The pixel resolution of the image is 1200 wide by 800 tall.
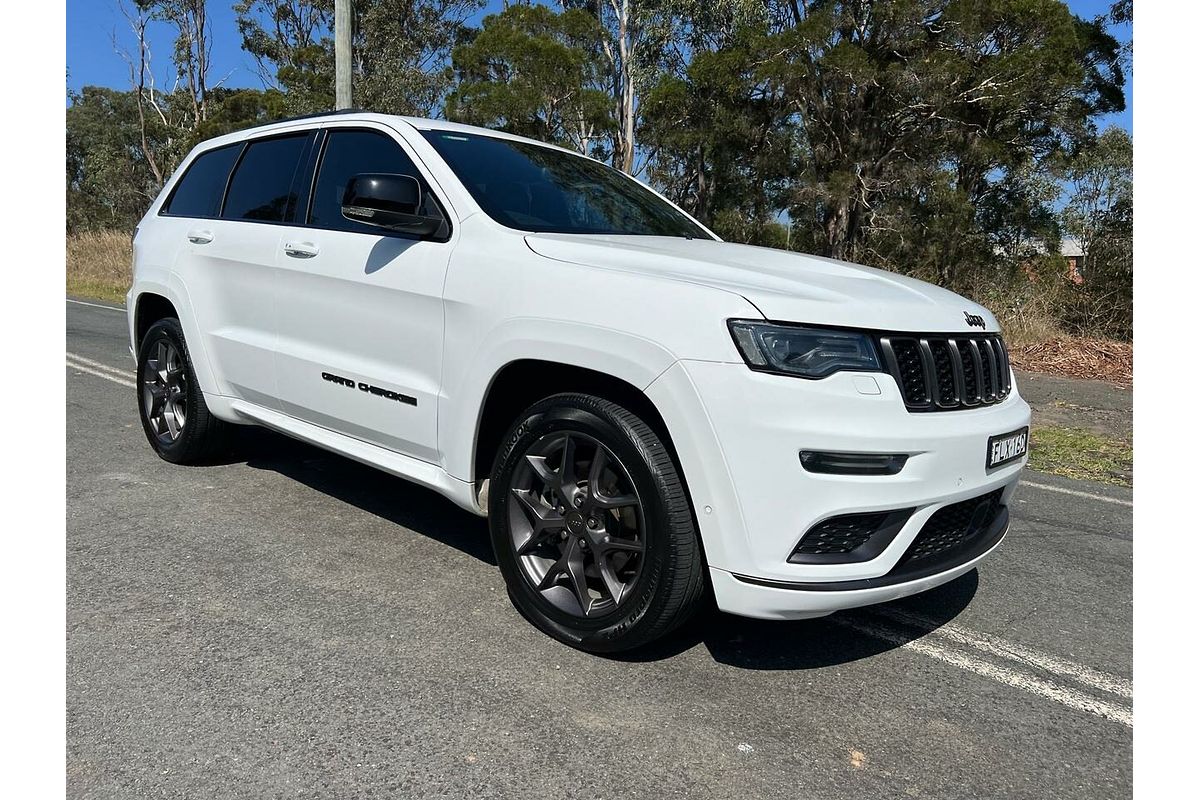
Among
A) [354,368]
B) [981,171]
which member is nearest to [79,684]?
[354,368]

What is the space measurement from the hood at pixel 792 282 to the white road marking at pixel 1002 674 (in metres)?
1.15

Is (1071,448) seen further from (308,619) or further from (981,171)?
(981,171)

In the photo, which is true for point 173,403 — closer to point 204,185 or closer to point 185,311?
point 185,311

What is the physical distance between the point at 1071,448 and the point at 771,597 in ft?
16.5

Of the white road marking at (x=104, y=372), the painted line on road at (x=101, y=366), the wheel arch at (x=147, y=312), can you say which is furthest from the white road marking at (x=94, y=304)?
the wheel arch at (x=147, y=312)

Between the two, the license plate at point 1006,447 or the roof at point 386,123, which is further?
the roof at point 386,123

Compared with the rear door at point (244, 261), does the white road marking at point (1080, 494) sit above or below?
below

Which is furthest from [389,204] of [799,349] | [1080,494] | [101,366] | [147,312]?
[101,366]

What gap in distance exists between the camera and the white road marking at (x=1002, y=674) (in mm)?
2869

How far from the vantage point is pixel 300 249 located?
4.06m

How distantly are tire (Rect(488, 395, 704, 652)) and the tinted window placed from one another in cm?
274

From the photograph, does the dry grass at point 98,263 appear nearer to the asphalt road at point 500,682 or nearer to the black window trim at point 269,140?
the black window trim at point 269,140

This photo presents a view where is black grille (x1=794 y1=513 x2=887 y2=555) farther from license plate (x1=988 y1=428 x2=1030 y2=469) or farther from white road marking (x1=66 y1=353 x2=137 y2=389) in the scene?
white road marking (x1=66 y1=353 x2=137 y2=389)

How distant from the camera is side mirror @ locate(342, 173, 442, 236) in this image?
3.34 metres
